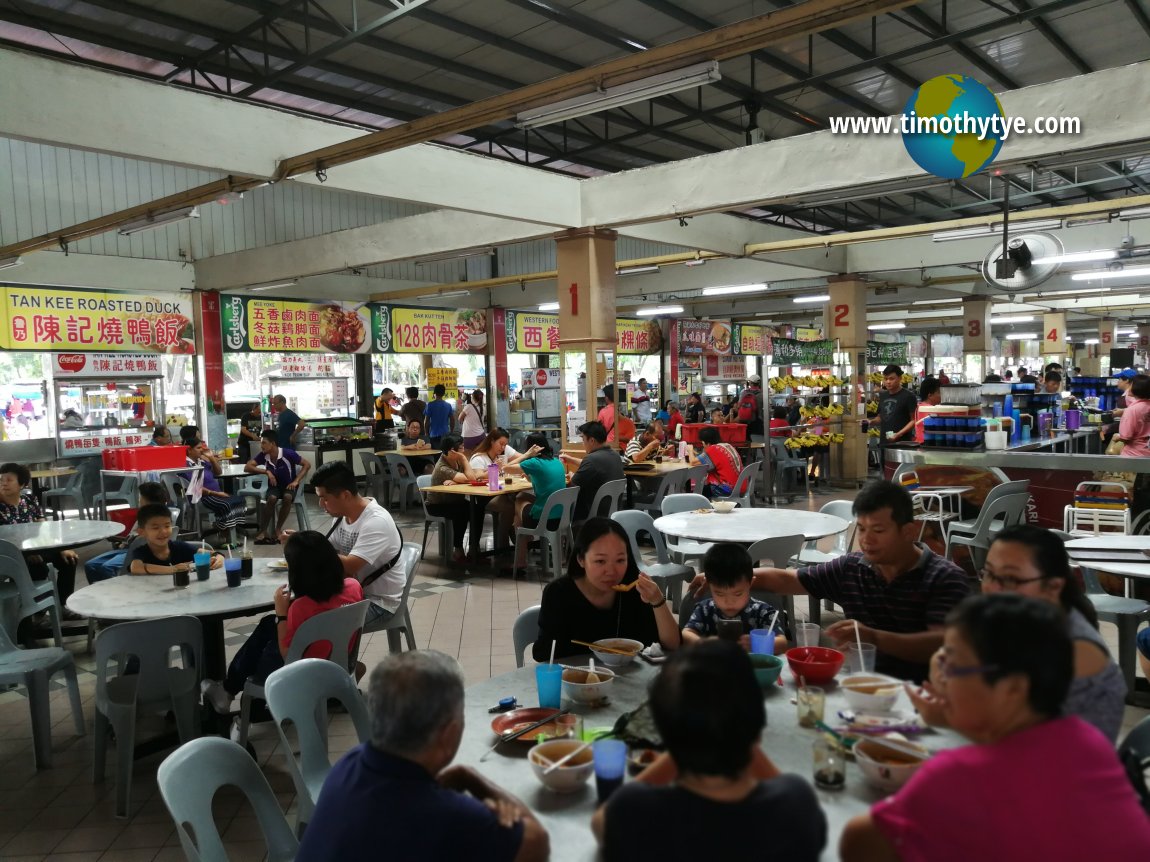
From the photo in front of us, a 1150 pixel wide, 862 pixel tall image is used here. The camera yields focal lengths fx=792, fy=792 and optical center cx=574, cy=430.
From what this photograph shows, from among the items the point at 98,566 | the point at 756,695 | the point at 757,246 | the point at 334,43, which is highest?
the point at 334,43

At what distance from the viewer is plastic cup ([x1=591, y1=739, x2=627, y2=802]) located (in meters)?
1.75

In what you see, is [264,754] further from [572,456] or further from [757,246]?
[757,246]

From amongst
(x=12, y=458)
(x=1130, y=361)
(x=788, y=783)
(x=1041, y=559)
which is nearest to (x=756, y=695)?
(x=788, y=783)

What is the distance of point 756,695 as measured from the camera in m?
1.34

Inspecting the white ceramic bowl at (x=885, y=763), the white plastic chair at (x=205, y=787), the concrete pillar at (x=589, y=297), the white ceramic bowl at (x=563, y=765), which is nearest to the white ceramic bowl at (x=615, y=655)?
the white ceramic bowl at (x=563, y=765)

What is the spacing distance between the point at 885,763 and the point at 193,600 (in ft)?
10.4

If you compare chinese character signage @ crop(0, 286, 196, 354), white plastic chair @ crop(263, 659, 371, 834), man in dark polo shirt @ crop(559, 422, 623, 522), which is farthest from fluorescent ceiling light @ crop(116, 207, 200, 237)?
white plastic chair @ crop(263, 659, 371, 834)

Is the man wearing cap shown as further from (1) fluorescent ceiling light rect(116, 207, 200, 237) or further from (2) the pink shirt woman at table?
(1) fluorescent ceiling light rect(116, 207, 200, 237)

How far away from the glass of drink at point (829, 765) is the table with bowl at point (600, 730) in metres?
0.02

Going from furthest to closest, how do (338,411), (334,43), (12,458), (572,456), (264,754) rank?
1. (338,411)
2. (12,458)
3. (572,456)
4. (334,43)
5. (264,754)

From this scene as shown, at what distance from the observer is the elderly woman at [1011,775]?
1209 millimetres

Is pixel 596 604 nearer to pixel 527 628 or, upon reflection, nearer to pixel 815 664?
pixel 527 628

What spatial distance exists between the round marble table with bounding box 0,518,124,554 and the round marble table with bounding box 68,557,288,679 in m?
1.54

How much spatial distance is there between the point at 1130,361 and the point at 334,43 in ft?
48.0
